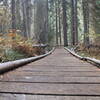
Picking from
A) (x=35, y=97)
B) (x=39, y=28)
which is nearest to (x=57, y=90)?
(x=35, y=97)

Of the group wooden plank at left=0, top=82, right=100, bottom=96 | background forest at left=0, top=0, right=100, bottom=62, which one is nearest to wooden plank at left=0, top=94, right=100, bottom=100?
wooden plank at left=0, top=82, right=100, bottom=96

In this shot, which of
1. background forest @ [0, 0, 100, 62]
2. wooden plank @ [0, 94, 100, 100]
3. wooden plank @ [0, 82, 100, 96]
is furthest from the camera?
background forest @ [0, 0, 100, 62]

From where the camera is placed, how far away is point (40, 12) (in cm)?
2844

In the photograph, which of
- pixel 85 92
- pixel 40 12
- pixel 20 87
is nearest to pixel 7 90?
pixel 20 87

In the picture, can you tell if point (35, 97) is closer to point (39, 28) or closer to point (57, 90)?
point (57, 90)

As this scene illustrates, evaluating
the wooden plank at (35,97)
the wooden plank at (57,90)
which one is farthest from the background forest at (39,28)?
the wooden plank at (35,97)

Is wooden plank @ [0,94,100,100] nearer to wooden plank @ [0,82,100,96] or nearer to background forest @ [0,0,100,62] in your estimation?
wooden plank @ [0,82,100,96]

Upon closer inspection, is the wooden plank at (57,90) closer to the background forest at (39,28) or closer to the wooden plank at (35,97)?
the wooden plank at (35,97)

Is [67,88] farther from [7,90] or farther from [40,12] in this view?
[40,12]

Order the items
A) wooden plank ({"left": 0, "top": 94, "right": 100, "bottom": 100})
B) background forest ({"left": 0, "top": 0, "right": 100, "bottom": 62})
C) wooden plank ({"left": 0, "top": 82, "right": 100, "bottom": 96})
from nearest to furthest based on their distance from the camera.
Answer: wooden plank ({"left": 0, "top": 94, "right": 100, "bottom": 100}) → wooden plank ({"left": 0, "top": 82, "right": 100, "bottom": 96}) → background forest ({"left": 0, "top": 0, "right": 100, "bottom": 62})

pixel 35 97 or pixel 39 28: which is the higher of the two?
pixel 39 28

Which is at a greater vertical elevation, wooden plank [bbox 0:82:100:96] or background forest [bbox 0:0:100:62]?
background forest [bbox 0:0:100:62]

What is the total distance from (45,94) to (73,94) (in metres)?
0.26

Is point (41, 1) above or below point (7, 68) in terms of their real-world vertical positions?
above
